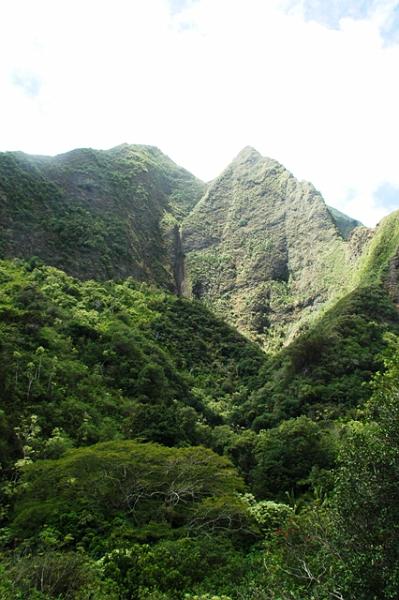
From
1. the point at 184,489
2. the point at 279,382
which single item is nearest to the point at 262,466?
the point at 184,489

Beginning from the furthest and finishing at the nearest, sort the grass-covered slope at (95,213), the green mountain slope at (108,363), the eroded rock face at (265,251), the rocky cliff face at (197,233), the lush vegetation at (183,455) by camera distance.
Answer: the eroded rock face at (265,251)
the rocky cliff face at (197,233)
the grass-covered slope at (95,213)
the green mountain slope at (108,363)
the lush vegetation at (183,455)

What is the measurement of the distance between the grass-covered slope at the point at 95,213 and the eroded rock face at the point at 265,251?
23.1 ft

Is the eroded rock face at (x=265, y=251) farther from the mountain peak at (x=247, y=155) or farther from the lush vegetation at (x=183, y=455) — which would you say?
the lush vegetation at (x=183, y=455)

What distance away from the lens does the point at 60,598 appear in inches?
618

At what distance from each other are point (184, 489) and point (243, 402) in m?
36.1

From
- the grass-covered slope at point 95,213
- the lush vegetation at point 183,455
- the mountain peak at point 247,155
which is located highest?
the mountain peak at point 247,155

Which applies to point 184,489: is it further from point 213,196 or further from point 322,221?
point 213,196

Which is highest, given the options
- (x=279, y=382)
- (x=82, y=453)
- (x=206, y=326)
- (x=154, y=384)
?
(x=206, y=326)

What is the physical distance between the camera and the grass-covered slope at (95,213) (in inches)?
3314

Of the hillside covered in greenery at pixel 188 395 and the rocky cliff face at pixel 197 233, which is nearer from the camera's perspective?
the hillside covered in greenery at pixel 188 395

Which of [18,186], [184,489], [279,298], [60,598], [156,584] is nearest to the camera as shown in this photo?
[60,598]

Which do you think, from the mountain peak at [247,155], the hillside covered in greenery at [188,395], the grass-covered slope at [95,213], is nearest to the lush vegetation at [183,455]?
the hillside covered in greenery at [188,395]

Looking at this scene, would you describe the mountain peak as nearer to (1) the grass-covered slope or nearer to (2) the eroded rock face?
(2) the eroded rock face

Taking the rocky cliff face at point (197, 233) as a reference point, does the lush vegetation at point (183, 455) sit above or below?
below
